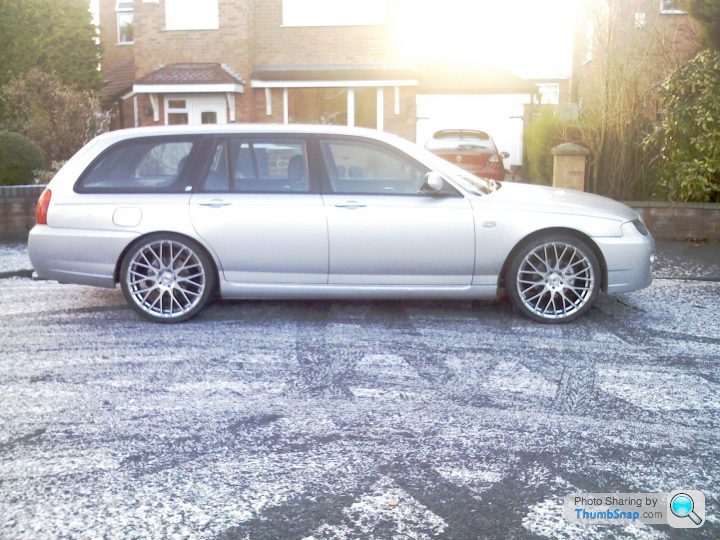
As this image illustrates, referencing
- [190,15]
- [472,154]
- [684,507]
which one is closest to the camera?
[684,507]

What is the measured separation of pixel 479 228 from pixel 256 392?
8.47ft

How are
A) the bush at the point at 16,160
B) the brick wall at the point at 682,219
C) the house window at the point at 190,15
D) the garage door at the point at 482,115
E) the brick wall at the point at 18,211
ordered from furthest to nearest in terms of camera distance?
the garage door at the point at 482,115 → the house window at the point at 190,15 → the bush at the point at 16,160 → the brick wall at the point at 18,211 → the brick wall at the point at 682,219

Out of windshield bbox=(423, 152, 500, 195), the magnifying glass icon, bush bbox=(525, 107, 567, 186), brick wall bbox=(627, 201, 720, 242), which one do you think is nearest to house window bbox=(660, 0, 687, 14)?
bush bbox=(525, 107, 567, 186)

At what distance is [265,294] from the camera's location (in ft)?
23.7

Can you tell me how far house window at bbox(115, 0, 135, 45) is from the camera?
107 ft

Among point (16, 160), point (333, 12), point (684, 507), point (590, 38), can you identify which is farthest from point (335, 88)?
point (684, 507)

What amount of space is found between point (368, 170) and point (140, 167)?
189 cm

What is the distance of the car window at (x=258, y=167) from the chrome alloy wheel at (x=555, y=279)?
1.93 metres

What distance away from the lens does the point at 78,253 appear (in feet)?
23.7

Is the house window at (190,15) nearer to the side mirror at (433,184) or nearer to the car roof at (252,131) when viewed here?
the car roof at (252,131)

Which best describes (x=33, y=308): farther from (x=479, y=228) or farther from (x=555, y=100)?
(x=555, y=100)

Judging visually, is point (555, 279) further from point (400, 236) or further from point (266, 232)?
point (266, 232)

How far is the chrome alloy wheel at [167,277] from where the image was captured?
7148 millimetres

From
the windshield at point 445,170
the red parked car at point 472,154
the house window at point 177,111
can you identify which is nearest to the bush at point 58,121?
the red parked car at point 472,154
